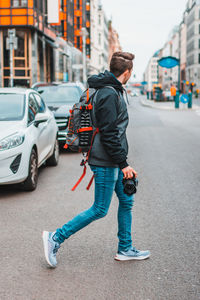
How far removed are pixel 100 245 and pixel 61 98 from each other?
866 centimetres

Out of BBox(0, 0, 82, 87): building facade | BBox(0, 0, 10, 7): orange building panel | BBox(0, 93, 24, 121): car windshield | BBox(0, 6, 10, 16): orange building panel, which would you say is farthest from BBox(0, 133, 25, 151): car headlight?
BBox(0, 0, 10, 7): orange building panel

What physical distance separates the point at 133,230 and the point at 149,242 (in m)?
0.43

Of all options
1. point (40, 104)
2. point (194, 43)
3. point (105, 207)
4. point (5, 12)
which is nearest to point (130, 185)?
point (105, 207)

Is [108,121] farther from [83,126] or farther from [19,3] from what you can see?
[19,3]

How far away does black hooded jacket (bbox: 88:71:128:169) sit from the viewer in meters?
3.58

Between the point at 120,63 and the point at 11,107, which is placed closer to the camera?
the point at 120,63

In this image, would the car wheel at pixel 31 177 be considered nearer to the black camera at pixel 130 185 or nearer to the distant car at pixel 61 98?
the black camera at pixel 130 185

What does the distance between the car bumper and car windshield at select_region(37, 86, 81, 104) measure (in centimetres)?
590

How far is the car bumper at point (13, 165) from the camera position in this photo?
6562mm

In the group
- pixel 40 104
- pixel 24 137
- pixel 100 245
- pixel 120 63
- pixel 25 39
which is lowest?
pixel 100 245

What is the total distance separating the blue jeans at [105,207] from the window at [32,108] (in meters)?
3.88

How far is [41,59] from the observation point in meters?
35.3

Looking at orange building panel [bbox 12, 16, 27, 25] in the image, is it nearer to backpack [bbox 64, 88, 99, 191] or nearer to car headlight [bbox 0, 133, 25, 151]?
car headlight [bbox 0, 133, 25, 151]

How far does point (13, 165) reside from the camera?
6652mm
